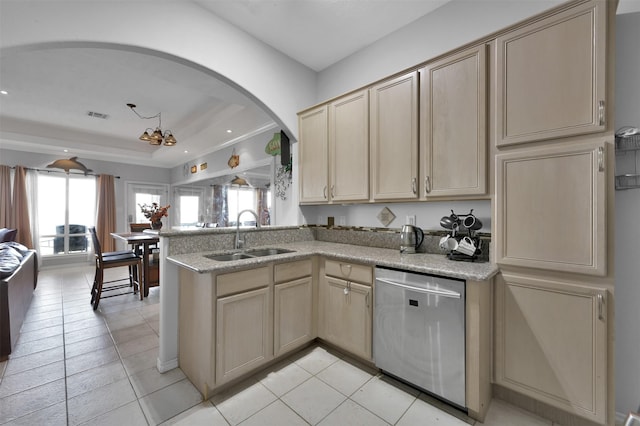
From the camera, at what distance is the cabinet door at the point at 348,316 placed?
203 cm

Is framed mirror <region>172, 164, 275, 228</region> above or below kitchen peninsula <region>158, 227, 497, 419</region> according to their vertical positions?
above

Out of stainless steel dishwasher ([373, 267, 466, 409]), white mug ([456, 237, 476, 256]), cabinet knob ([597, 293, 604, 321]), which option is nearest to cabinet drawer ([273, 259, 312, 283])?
stainless steel dishwasher ([373, 267, 466, 409])

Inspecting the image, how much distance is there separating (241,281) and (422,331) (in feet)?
4.15

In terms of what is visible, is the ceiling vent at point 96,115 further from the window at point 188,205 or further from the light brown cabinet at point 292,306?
the light brown cabinet at point 292,306

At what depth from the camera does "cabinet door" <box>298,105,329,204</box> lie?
109 inches

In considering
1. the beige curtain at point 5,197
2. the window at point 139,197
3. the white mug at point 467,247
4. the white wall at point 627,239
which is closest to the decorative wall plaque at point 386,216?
the white mug at point 467,247

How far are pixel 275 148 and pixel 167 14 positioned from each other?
6.12 feet

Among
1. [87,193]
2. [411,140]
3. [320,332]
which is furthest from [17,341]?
[87,193]

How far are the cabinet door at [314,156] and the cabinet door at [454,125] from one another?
1.04 meters

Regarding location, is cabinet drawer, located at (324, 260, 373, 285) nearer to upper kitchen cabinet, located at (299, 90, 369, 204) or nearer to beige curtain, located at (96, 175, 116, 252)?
upper kitchen cabinet, located at (299, 90, 369, 204)

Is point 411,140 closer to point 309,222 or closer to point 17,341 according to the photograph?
point 309,222

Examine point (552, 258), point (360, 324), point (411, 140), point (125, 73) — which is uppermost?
point (125, 73)

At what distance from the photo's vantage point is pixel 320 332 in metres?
2.35

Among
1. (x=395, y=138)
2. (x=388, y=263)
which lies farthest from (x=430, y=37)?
(x=388, y=263)
